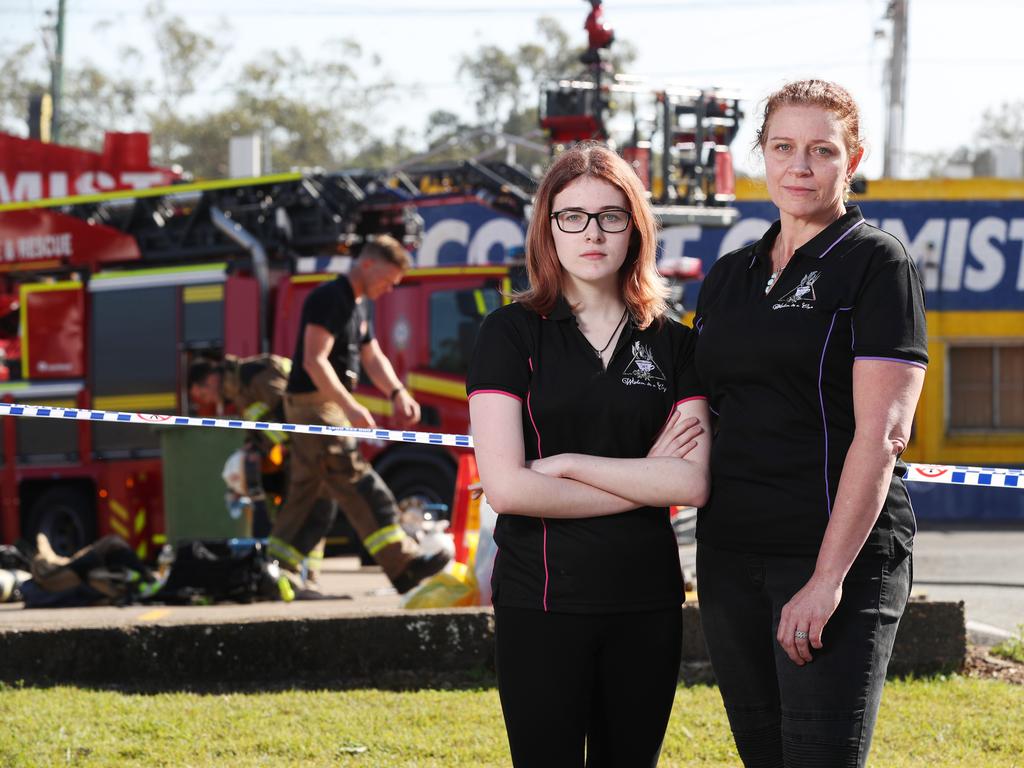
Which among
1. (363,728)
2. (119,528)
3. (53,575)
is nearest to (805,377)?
(363,728)

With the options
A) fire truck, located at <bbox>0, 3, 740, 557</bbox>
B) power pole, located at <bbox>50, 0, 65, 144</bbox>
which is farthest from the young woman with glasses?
power pole, located at <bbox>50, 0, 65, 144</bbox>

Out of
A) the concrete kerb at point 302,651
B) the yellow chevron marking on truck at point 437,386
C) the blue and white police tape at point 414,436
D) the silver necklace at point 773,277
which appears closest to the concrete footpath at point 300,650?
the concrete kerb at point 302,651

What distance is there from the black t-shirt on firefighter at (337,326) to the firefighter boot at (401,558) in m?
0.92

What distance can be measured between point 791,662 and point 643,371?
0.65m

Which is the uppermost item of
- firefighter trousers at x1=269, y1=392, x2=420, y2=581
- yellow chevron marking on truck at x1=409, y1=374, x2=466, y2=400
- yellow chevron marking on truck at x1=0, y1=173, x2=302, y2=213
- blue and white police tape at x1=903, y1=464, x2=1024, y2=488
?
yellow chevron marking on truck at x1=0, y1=173, x2=302, y2=213

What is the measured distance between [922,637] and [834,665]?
3.25 metres

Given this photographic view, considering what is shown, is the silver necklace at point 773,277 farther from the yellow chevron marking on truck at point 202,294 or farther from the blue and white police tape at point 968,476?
the yellow chevron marking on truck at point 202,294

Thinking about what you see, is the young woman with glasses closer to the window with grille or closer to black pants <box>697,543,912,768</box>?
black pants <box>697,543,912,768</box>

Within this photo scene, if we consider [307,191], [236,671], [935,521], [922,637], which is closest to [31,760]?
[236,671]

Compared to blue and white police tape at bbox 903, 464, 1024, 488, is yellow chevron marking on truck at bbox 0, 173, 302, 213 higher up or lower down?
higher up

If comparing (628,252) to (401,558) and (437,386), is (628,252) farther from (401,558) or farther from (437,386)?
(437,386)

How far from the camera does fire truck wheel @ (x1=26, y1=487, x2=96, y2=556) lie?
41.8 ft

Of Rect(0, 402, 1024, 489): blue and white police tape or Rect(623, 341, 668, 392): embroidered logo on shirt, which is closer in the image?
Rect(623, 341, 668, 392): embroidered logo on shirt

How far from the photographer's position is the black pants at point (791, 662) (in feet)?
8.55
